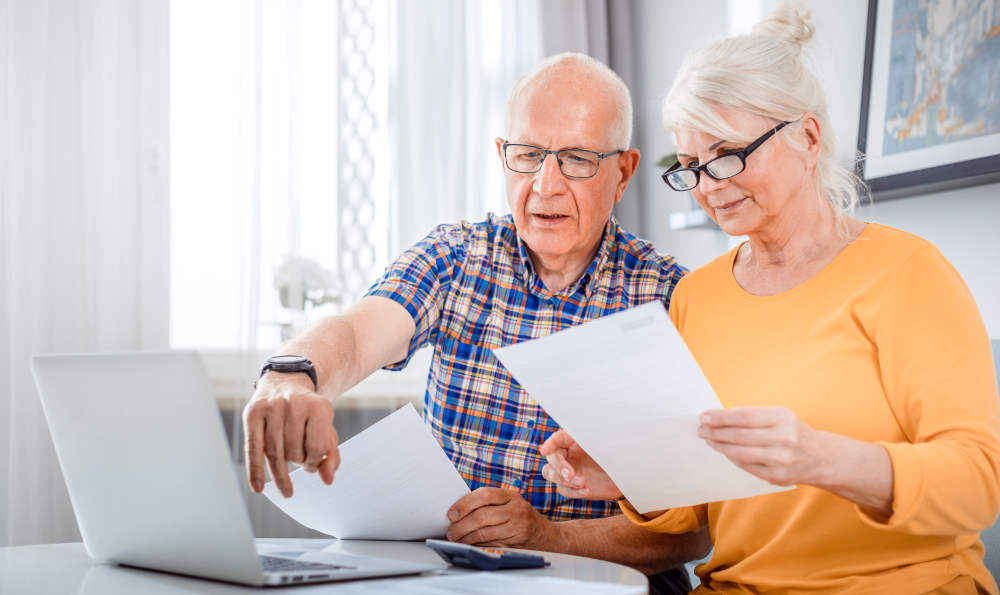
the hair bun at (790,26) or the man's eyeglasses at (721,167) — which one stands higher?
the hair bun at (790,26)

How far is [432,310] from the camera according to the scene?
137 centimetres

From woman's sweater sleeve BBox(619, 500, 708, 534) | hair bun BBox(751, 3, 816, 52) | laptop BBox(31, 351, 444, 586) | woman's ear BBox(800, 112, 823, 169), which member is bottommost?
woman's sweater sleeve BBox(619, 500, 708, 534)

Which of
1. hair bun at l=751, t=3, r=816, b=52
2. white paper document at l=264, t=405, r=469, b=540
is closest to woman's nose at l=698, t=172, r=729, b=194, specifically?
hair bun at l=751, t=3, r=816, b=52

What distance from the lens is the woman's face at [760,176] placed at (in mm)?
1019

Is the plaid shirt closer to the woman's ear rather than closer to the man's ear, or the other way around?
the man's ear

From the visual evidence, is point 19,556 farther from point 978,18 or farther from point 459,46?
point 459,46

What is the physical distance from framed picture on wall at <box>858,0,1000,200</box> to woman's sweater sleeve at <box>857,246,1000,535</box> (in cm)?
74

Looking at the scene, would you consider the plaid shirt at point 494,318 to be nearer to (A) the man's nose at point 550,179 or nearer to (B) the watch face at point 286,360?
(A) the man's nose at point 550,179

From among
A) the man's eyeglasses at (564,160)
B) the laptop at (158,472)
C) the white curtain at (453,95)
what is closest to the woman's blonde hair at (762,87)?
the man's eyeglasses at (564,160)

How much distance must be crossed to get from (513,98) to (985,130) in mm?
979

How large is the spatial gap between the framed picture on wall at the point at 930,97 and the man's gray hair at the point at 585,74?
0.70m

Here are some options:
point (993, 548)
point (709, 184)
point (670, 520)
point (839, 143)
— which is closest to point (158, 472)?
point (670, 520)

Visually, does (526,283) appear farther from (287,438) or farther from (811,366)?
(287,438)

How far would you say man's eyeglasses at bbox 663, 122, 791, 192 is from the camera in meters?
1.02
